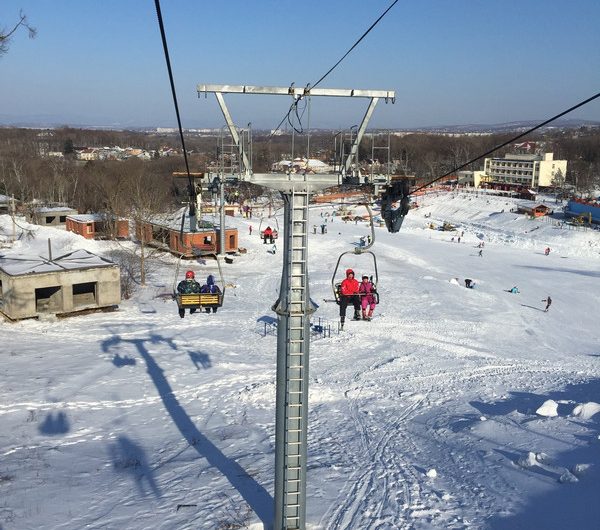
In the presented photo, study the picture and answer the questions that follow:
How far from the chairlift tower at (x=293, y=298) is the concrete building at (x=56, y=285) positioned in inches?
666

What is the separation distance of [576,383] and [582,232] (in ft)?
143

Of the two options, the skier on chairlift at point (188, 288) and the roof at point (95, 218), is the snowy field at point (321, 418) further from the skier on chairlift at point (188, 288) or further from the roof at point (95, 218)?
the roof at point (95, 218)

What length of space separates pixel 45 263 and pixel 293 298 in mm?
18987

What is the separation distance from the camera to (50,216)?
48.8 metres

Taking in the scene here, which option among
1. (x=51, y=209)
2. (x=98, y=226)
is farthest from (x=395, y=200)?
(x=51, y=209)

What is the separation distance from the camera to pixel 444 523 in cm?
852

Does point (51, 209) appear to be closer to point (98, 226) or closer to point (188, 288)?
point (98, 226)

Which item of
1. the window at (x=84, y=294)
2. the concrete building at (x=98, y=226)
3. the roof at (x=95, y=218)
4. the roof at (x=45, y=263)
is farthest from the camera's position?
the roof at (x=95, y=218)

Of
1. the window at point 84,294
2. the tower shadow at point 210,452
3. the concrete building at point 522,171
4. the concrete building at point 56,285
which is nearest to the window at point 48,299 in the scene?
the concrete building at point 56,285

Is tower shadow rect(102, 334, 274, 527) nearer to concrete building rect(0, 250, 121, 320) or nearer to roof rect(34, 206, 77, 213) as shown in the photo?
concrete building rect(0, 250, 121, 320)

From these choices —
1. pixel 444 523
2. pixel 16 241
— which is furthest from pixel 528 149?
pixel 444 523

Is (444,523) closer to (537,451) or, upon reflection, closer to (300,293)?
(537,451)

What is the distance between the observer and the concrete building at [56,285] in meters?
20.9

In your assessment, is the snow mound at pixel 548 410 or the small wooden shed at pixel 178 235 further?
the small wooden shed at pixel 178 235
